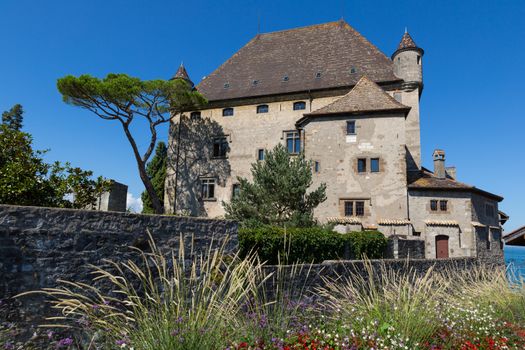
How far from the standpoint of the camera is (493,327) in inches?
202

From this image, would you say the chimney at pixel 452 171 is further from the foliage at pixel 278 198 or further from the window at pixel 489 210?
the foliage at pixel 278 198

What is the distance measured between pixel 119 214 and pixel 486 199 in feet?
68.0

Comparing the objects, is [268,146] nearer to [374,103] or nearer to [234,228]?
[374,103]

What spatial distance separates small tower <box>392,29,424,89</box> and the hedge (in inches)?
470

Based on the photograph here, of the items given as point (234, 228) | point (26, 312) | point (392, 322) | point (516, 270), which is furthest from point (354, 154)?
point (26, 312)

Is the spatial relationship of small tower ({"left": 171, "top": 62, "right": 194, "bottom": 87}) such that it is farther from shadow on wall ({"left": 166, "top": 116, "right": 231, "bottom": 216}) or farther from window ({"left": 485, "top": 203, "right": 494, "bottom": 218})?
window ({"left": 485, "top": 203, "right": 494, "bottom": 218})

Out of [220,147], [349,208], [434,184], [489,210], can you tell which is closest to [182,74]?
[220,147]

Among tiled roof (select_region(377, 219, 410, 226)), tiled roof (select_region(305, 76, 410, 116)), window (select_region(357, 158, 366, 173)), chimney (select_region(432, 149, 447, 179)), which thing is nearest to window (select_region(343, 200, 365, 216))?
tiled roof (select_region(377, 219, 410, 226))

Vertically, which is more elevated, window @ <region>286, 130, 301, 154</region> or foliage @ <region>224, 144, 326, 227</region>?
window @ <region>286, 130, 301, 154</region>

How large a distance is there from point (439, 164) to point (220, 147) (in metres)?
14.3

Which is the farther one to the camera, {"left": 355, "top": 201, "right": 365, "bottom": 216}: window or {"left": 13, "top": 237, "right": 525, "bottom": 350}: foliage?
{"left": 355, "top": 201, "right": 365, "bottom": 216}: window

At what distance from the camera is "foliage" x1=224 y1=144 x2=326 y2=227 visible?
14922mm

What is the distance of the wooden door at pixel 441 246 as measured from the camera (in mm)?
17391

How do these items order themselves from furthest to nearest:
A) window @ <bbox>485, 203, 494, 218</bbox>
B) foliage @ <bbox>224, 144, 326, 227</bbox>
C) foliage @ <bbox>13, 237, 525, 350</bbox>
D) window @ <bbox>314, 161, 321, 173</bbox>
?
window @ <bbox>314, 161, 321, 173</bbox>, window @ <bbox>485, 203, 494, 218</bbox>, foliage @ <bbox>224, 144, 326, 227</bbox>, foliage @ <bbox>13, 237, 525, 350</bbox>
